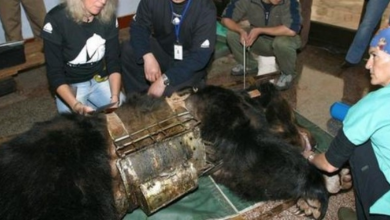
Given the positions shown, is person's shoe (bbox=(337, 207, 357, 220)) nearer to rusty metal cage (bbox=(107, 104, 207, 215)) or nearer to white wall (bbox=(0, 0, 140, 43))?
rusty metal cage (bbox=(107, 104, 207, 215))

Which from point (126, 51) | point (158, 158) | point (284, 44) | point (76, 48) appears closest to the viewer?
point (158, 158)

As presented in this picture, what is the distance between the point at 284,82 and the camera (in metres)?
2.96

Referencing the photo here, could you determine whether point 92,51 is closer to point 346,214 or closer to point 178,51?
point 178,51

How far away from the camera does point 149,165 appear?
1428 mm

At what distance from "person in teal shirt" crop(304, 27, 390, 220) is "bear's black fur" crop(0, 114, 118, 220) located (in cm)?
90

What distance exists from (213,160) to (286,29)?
1654 millimetres

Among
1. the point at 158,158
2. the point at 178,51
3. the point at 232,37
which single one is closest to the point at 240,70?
the point at 232,37

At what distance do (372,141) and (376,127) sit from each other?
132 millimetres

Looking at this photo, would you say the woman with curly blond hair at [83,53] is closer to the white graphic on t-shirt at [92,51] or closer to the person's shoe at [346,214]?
the white graphic on t-shirt at [92,51]

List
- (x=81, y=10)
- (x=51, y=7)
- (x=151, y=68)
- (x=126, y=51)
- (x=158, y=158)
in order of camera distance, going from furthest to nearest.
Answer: (x=51, y=7) → (x=126, y=51) → (x=151, y=68) → (x=81, y=10) → (x=158, y=158)

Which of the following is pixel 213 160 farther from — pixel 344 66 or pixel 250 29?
pixel 344 66

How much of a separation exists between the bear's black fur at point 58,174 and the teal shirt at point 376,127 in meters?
0.92

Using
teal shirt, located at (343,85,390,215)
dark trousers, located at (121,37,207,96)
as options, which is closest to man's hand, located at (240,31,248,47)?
dark trousers, located at (121,37,207,96)

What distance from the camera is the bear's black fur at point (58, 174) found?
123 centimetres
